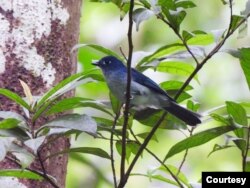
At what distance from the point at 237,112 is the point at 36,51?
0.69 meters

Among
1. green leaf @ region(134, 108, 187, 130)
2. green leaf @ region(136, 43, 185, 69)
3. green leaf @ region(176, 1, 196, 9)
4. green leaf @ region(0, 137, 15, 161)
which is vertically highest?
green leaf @ region(176, 1, 196, 9)

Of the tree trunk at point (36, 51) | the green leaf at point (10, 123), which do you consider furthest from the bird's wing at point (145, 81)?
the green leaf at point (10, 123)

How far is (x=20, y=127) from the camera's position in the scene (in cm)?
175

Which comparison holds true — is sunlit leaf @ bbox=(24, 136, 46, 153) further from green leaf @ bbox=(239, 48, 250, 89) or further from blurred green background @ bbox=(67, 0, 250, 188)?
blurred green background @ bbox=(67, 0, 250, 188)

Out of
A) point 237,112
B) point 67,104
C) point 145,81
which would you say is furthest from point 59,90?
point 145,81

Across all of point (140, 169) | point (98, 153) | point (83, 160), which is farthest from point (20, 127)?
point (140, 169)

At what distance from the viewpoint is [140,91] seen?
256 centimetres

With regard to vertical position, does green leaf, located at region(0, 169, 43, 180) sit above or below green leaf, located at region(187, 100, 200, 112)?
below

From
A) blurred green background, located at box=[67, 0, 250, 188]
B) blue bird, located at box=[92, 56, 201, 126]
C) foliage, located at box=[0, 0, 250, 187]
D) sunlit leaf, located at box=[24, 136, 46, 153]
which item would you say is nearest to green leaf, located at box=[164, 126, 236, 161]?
foliage, located at box=[0, 0, 250, 187]

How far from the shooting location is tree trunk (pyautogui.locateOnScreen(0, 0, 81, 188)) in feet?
7.14

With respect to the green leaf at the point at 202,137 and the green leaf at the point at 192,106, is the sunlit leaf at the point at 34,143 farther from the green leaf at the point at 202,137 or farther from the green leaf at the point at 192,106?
the green leaf at the point at 192,106

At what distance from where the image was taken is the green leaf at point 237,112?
6.47ft

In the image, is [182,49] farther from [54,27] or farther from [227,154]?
[227,154]

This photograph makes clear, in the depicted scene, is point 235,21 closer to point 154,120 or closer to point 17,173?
point 154,120
